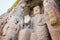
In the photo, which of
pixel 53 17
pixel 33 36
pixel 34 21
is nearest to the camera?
pixel 53 17

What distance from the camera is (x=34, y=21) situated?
2.72 metres

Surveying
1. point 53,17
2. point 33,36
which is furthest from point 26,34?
point 53,17

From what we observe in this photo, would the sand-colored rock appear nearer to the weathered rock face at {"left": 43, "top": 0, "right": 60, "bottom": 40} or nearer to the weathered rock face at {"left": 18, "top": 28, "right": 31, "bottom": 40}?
the weathered rock face at {"left": 18, "top": 28, "right": 31, "bottom": 40}

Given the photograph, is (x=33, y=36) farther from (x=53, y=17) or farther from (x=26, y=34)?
(x=53, y=17)

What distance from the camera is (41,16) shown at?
2641 mm

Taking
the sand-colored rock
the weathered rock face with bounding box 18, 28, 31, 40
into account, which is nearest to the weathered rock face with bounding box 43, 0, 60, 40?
the sand-colored rock

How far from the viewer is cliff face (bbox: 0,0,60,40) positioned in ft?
6.66

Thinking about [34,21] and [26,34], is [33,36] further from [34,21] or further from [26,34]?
[34,21]

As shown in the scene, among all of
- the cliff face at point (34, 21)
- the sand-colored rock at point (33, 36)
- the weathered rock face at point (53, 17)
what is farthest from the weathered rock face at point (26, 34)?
the weathered rock face at point (53, 17)

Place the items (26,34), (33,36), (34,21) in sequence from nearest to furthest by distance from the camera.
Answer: (33,36), (26,34), (34,21)

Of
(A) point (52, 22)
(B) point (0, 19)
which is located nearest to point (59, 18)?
(A) point (52, 22)

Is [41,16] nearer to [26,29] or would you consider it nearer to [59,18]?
[26,29]

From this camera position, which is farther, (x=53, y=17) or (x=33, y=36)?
(x=33, y=36)

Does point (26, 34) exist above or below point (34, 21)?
below
